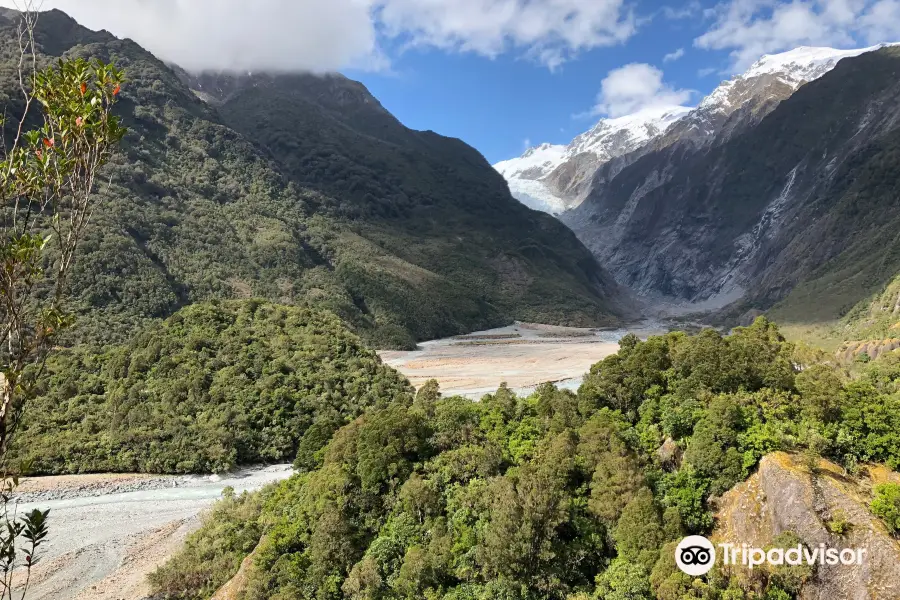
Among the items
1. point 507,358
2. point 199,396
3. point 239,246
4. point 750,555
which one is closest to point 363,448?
point 750,555

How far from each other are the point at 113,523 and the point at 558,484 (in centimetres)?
3651

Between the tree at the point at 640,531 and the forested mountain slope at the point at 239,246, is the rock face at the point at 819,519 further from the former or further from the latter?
the forested mountain slope at the point at 239,246

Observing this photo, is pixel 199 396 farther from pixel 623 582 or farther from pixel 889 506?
pixel 889 506

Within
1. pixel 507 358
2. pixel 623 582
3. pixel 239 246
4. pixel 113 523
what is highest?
pixel 239 246

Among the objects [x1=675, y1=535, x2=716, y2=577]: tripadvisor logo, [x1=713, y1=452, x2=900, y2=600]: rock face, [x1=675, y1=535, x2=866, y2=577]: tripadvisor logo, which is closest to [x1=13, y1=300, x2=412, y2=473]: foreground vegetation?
[x1=675, y1=535, x2=716, y2=577]: tripadvisor logo

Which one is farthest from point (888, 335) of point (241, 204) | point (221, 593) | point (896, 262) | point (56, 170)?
point (241, 204)

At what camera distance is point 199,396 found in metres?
55.9

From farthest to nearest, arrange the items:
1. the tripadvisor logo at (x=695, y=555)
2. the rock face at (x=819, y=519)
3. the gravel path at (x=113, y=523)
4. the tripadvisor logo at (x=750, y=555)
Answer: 1. the gravel path at (x=113, y=523)
2. the tripadvisor logo at (x=695, y=555)
3. the tripadvisor logo at (x=750, y=555)
4. the rock face at (x=819, y=519)

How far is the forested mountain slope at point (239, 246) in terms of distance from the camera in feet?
337

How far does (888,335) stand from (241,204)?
143 meters

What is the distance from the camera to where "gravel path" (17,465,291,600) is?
113 ft

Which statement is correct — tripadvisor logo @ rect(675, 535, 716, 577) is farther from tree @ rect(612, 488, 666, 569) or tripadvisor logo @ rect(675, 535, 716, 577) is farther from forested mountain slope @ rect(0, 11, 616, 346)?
forested mountain slope @ rect(0, 11, 616, 346)

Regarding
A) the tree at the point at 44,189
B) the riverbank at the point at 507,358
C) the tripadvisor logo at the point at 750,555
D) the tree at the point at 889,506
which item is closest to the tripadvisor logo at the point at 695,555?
the tripadvisor logo at the point at 750,555

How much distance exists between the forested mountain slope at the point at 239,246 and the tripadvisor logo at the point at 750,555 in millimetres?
87896
